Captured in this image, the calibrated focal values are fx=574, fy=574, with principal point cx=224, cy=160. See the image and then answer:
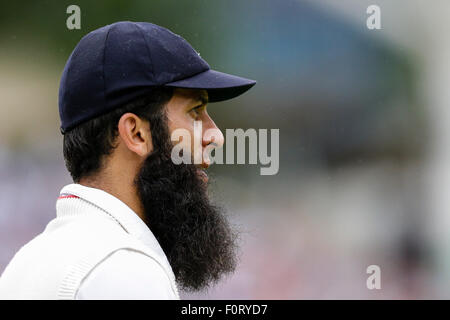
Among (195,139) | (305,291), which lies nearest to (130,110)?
(195,139)

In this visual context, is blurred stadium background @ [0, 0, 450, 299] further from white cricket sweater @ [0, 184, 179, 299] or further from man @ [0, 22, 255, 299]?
white cricket sweater @ [0, 184, 179, 299]

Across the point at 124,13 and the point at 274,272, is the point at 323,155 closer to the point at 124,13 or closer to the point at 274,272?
the point at 274,272

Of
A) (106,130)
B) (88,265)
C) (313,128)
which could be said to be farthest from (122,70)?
(313,128)

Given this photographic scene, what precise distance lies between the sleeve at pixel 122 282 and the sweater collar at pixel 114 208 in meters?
0.22

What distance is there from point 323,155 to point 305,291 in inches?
60.4

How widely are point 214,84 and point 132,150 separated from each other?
327 mm

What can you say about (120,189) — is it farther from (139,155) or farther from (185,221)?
(185,221)

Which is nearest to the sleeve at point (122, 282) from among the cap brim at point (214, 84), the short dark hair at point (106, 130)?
the short dark hair at point (106, 130)

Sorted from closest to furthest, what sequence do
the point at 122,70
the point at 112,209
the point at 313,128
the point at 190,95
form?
1. the point at 112,209
2. the point at 122,70
3. the point at 190,95
4. the point at 313,128

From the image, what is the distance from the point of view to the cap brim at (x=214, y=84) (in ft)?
5.74

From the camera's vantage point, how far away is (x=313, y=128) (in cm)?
661

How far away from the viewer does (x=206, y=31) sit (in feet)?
21.1

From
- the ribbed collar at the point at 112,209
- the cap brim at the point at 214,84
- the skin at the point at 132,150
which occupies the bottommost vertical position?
the ribbed collar at the point at 112,209

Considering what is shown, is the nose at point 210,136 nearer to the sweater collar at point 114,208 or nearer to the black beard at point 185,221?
the black beard at point 185,221
